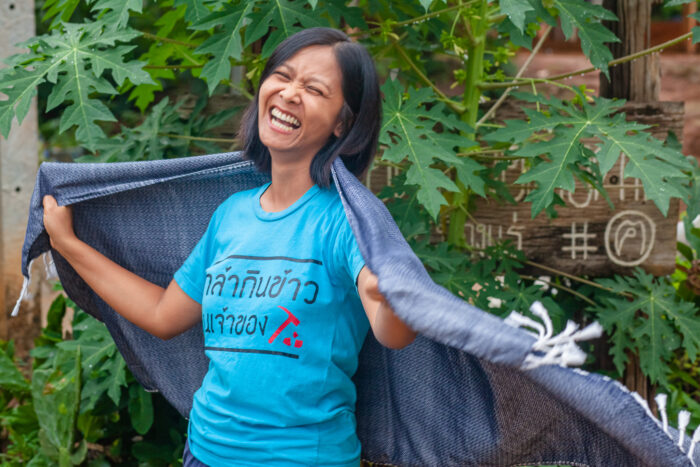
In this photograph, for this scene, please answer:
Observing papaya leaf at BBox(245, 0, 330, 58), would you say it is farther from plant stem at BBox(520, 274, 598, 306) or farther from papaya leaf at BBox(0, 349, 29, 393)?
papaya leaf at BBox(0, 349, 29, 393)

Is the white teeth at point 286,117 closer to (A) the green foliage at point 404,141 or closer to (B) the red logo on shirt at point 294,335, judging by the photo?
(B) the red logo on shirt at point 294,335

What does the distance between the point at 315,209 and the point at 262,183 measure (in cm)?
40

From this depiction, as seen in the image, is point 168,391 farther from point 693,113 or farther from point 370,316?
point 693,113

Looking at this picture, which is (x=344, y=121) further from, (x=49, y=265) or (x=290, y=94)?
(x=49, y=265)

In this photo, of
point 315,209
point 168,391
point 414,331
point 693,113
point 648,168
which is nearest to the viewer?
point 414,331

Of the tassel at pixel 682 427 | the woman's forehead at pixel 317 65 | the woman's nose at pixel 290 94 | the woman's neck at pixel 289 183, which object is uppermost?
the woman's forehead at pixel 317 65

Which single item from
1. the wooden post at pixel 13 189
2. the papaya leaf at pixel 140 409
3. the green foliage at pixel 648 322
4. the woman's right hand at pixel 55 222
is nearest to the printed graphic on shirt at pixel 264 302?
the woman's right hand at pixel 55 222

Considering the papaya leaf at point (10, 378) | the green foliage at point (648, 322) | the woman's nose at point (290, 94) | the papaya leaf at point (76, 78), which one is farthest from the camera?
the papaya leaf at point (10, 378)

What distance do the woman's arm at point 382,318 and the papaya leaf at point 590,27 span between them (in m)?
1.39

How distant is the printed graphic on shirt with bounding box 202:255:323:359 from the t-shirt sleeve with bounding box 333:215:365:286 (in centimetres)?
5

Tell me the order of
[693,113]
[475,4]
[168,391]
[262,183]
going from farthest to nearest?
[693,113] → [475,4] → [168,391] → [262,183]

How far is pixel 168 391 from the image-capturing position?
213 cm

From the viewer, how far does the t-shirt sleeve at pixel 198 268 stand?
1771 millimetres

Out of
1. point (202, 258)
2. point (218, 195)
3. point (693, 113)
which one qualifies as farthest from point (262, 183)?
point (693, 113)
